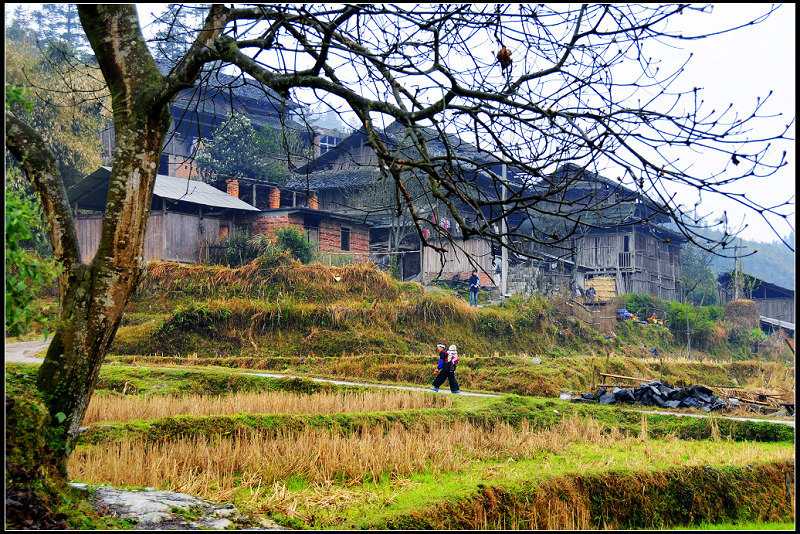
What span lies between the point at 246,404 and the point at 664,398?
34.1 ft

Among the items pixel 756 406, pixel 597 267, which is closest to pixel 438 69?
pixel 756 406

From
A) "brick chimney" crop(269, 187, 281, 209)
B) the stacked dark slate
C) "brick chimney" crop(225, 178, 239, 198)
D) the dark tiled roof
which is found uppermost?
"brick chimney" crop(225, 178, 239, 198)

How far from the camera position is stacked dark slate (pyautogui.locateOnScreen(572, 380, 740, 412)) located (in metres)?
16.1

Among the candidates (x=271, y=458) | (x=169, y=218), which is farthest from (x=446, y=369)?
(x=169, y=218)

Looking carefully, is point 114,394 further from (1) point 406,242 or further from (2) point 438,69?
(1) point 406,242

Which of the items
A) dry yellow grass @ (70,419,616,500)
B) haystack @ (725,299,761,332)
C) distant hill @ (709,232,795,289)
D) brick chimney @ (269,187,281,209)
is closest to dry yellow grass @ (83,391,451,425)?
dry yellow grass @ (70,419,616,500)

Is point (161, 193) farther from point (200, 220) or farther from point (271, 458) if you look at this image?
point (271, 458)

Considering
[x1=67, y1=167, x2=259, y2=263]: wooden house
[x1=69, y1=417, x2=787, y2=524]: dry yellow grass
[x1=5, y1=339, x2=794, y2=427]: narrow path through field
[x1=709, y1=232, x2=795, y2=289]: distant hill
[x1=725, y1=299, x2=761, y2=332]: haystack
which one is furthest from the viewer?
[x1=709, y1=232, x2=795, y2=289]: distant hill

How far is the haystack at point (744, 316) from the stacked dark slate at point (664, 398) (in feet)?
65.1

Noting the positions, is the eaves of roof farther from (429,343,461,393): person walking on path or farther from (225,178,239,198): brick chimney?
(429,343,461,393): person walking on path

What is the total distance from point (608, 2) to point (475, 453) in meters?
6.63

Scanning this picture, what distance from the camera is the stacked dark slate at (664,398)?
52.7 feet

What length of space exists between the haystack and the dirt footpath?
3124 cm

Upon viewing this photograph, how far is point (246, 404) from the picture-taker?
11.5 m
